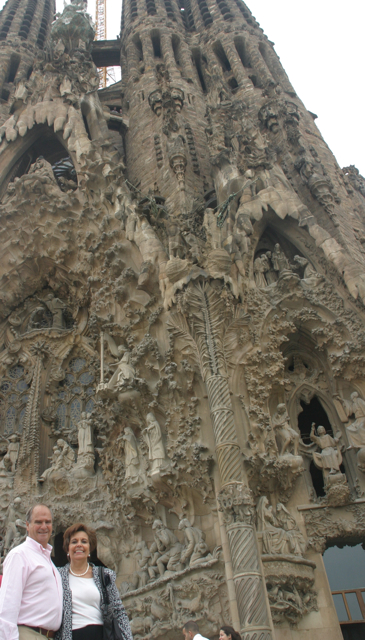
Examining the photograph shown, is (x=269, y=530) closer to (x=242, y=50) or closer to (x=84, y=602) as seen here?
(x=84, y=602)

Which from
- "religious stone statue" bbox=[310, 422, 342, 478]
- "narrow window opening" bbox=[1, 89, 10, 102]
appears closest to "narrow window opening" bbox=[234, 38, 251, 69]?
"narrow window opening" bbox=[1, 89, 10, 102]

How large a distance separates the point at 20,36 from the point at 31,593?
2429 cm

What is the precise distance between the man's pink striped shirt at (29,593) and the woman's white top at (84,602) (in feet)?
0.31

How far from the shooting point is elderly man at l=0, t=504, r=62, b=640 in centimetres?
187

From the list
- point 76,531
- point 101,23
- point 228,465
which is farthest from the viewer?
point 101,23

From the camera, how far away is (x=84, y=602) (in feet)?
6.97

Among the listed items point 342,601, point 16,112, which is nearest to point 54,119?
point 16,112

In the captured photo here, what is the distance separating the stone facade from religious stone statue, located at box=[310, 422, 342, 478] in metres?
0.02

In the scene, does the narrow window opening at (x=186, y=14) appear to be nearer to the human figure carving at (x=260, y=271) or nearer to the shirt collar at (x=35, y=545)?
the human figure carving at (x=260, y=271)

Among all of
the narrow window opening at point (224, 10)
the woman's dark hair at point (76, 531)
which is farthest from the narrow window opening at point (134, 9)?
the woman's dark hair at point (76, 531)

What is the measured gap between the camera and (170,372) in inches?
297

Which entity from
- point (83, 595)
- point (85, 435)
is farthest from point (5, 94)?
point (83, 595)

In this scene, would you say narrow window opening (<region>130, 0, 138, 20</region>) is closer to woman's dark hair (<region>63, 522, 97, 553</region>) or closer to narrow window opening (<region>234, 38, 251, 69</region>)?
narrow window opening (<region>234, 38, 251, 69</region>)

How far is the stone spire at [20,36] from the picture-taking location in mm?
19328
